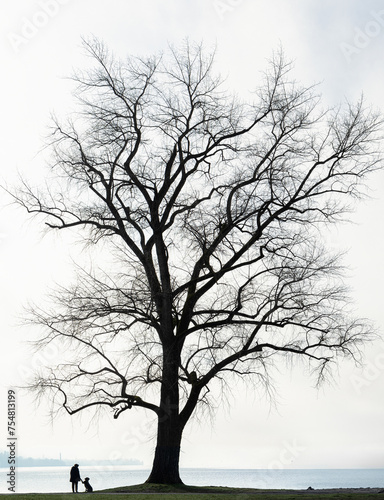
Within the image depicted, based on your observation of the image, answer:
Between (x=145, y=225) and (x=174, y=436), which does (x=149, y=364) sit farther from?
(x=145, y=225)

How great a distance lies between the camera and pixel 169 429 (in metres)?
28.8

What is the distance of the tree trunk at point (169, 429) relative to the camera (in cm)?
2845

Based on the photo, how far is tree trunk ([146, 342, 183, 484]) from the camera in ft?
93.4

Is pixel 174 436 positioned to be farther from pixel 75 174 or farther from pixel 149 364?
pixel 75 174

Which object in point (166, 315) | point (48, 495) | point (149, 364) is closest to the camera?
point (48, 495)

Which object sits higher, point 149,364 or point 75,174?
point 75,174

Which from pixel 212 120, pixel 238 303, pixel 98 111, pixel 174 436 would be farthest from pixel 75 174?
pixel 174 436

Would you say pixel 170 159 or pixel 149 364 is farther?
pixel 170 159

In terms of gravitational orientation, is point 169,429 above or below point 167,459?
above

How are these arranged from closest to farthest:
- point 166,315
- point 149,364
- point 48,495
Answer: point 48,495 < point 149,364 < point 166,315

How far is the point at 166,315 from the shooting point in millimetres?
29297

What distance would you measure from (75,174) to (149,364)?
7881 millimetres

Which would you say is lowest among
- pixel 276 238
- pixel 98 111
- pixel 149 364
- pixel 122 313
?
pixel 149 364

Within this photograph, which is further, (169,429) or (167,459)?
(169,429)
